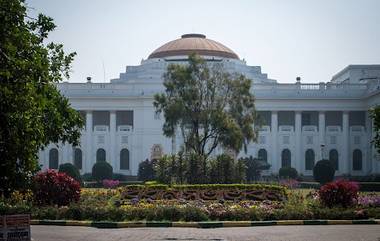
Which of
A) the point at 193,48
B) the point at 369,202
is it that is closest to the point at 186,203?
the point at 369,202

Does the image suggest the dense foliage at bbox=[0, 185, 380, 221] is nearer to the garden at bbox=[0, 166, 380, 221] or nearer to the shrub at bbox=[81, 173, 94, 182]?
the garden at bbox=[0, 166, 380, 221]

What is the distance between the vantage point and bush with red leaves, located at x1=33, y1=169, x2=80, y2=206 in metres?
25.6

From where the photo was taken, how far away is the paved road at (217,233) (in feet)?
58.1

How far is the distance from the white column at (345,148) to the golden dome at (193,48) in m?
17.0

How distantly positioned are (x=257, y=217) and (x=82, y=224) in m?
5.83

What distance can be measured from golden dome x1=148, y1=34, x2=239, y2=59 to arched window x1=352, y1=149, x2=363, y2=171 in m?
19.7

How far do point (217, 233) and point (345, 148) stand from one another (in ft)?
195

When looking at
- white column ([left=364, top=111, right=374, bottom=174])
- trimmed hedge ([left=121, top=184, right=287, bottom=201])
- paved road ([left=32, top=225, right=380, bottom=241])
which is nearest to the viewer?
paved road ([left=32, top=225, right=380, bottom=241])

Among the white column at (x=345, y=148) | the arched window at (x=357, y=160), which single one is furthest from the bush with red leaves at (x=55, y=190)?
the arched window at (x=357, y=160)

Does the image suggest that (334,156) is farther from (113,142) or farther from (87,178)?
(87,178)

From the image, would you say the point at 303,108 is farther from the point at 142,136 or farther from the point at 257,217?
the point at 257,217

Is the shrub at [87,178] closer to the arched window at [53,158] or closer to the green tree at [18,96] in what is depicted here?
the arched window at [53,158]

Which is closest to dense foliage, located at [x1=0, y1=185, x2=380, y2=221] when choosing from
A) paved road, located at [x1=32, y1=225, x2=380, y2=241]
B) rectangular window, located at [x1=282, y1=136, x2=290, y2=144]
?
paved road, located at [x1=32, y1=225, x2=380, y2=241]

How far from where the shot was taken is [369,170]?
246 feet
